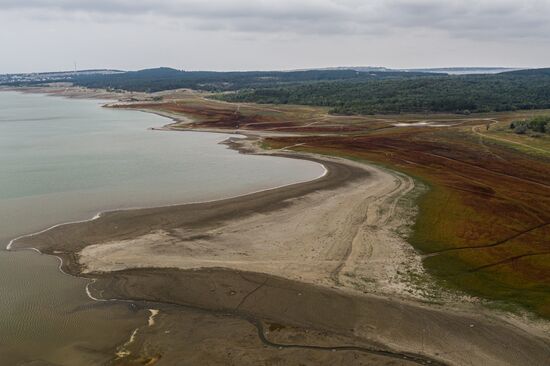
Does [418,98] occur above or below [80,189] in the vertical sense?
above

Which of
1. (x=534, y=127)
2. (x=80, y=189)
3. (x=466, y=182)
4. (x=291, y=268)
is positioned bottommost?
(x=291, y=268)

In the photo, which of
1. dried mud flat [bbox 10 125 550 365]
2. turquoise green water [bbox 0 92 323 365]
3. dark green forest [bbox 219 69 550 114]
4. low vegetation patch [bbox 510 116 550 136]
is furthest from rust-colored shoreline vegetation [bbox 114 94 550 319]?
turquoise green water [bbox 0 92 323 365]

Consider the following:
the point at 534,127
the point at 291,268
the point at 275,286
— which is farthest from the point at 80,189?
the point at 534,127

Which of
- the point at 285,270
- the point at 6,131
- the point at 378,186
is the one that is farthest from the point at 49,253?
the point at 6,131

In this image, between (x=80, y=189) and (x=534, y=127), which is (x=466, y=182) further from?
(x=534, y=127)

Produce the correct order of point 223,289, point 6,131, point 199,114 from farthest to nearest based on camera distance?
point 199,114 < point 6,131 < point 223,289

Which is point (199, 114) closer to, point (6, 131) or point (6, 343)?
point (6, 131)

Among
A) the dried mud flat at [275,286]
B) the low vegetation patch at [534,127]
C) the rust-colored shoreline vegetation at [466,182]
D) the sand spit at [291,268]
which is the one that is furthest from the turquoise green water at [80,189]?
the low vegetation patch at [534,127]
